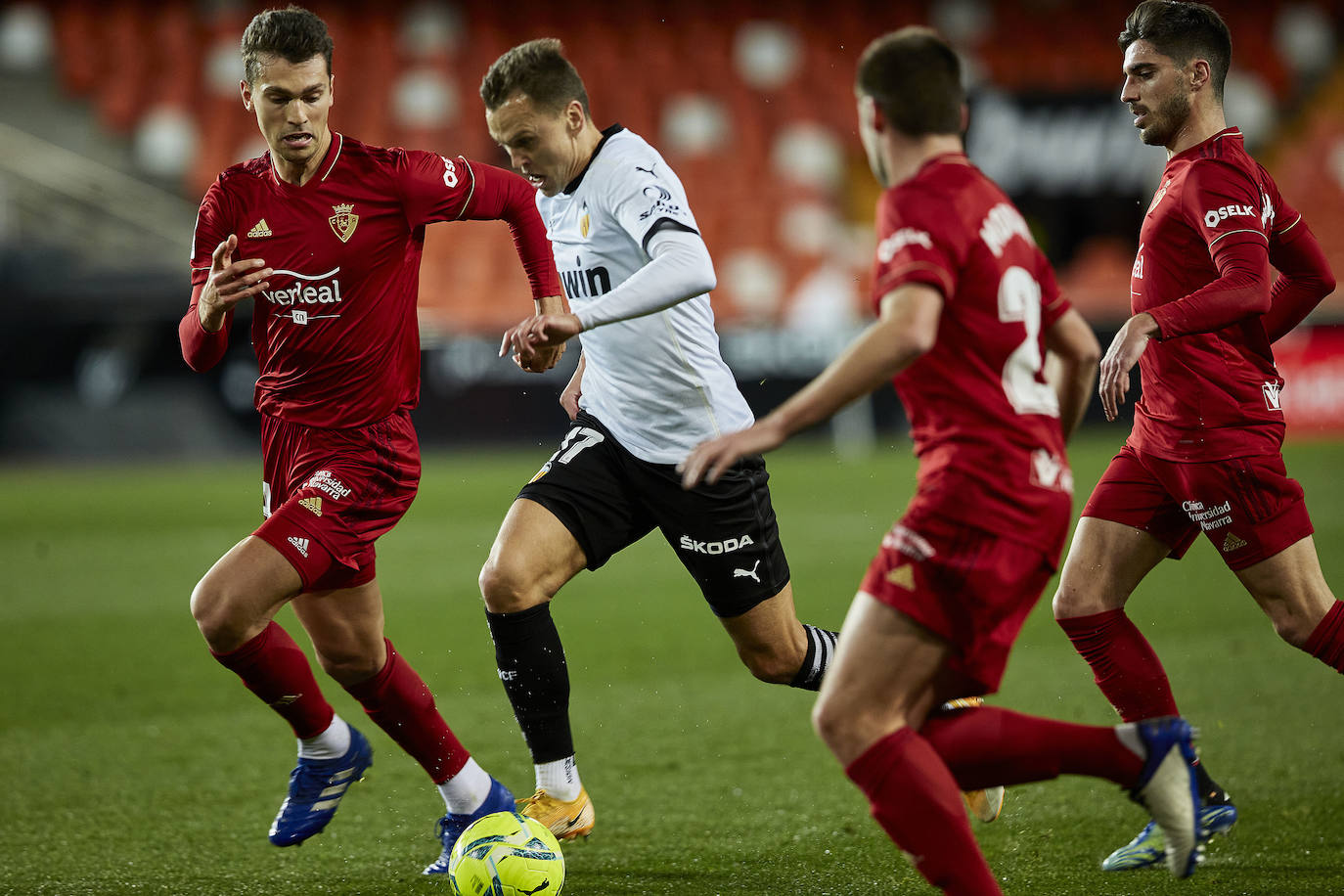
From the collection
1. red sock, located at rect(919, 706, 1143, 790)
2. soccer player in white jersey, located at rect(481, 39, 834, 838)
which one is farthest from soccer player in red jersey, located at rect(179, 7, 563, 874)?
red sock, located at rect(919, 706, 1143, 790)

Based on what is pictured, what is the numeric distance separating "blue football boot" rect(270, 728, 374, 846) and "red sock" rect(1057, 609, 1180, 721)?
2.29 meters

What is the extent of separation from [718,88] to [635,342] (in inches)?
674

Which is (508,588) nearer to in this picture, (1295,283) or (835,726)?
(835,726)

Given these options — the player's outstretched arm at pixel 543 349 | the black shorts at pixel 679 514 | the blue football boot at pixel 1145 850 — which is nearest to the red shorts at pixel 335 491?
the black shorts at pixel 679 514

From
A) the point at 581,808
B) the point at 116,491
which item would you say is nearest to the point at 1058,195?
the point at 116,491

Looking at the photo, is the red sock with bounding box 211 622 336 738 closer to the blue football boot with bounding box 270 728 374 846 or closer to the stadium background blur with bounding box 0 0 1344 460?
the blue football boot with bounding box 270 728 374 846

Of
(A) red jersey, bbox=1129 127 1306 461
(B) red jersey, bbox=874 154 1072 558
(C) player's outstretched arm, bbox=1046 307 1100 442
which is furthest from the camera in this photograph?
(A) red jersey, bbox=1129 127 1306 461

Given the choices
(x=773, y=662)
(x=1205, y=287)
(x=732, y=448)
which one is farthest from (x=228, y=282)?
(x=1205, y=287)

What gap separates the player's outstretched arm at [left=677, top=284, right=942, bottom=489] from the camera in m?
2.81

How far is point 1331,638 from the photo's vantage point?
411 cm

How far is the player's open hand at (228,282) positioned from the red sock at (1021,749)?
2.23 m

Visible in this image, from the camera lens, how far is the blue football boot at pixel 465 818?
4.32 m

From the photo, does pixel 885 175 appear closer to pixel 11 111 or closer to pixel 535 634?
pixel 535 634

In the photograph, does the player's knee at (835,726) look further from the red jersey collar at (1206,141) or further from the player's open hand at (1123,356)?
the red jersey collar at (1206,141)
